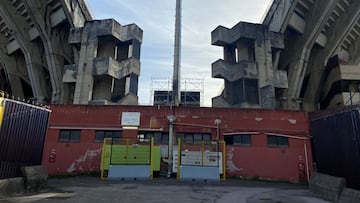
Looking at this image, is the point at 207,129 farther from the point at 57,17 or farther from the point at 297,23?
the point at 57,17

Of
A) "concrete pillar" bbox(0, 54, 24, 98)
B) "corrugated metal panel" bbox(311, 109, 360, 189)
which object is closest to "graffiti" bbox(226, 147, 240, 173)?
"corrugated metal panel" bbox(311, 109, 360, 189)

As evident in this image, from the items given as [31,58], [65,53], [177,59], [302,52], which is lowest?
[31,58]

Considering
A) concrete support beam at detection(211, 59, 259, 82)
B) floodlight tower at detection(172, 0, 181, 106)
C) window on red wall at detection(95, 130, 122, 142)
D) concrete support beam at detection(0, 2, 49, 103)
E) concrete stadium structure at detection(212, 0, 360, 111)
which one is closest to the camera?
window on red wall at detection(95, 130, 122, 142)

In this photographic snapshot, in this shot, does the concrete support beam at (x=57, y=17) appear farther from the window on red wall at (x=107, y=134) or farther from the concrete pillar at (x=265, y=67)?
the concrete pillar at (x=265, y=67)

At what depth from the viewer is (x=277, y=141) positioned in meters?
20.3

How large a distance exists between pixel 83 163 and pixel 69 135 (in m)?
2.31

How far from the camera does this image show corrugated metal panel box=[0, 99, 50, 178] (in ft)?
33.6

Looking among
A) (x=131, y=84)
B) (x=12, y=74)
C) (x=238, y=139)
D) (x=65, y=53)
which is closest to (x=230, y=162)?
(x=238, y=139)

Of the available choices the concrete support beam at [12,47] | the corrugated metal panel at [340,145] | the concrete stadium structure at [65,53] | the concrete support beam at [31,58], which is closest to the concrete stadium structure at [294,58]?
the concrete stadium structure at [65,53]

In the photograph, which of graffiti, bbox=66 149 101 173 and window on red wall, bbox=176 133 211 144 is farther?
window on red wall, bbox=176 133 211 144

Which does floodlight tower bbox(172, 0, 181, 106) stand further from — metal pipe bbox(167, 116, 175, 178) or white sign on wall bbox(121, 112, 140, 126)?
white sign on wall bbox(121, 112, 140, 126)

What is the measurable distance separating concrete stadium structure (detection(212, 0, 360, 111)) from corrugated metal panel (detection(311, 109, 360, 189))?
617 inches

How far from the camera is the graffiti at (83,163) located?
1967cm

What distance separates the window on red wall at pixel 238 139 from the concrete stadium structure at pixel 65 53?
1236 centimetres
